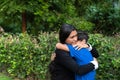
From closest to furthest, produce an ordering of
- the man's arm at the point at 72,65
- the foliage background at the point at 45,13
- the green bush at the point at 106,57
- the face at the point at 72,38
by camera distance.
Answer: the man's arm at the point at 72,65 < the face at the point at 72,38 < the green bush at the point at 106,57 < the foliage background at the point at 45,13

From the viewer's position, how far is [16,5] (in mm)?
7664

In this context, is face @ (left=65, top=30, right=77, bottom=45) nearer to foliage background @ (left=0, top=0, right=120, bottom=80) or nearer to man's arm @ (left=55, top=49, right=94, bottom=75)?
man's arm @ (left=55, top=49, right=94, bottom=75)

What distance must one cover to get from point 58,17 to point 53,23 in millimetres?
220

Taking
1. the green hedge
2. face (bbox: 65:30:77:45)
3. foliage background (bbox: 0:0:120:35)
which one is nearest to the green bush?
the green hedge

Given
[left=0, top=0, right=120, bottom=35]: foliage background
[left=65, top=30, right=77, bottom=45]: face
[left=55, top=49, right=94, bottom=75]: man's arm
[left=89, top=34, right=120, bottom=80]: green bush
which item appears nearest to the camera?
[left=55, top=49, right=94, bottom=75]: man's arm

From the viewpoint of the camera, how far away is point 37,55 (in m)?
6.34

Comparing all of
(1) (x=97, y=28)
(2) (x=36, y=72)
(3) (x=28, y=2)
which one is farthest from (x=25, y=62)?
(1) (x=97, y=28)

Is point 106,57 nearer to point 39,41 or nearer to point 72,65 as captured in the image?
point 39,41

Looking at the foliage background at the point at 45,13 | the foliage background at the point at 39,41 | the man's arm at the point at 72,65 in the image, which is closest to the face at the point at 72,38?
the man's arm at the point at 72,65

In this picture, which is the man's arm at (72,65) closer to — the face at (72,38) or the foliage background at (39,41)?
the face at (72,38)

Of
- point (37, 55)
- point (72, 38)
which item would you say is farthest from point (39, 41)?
point (72, 38)

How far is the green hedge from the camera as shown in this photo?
5980 mm

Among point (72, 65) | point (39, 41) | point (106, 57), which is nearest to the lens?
point (72, 65)

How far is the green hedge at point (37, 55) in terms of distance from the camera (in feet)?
19.6
